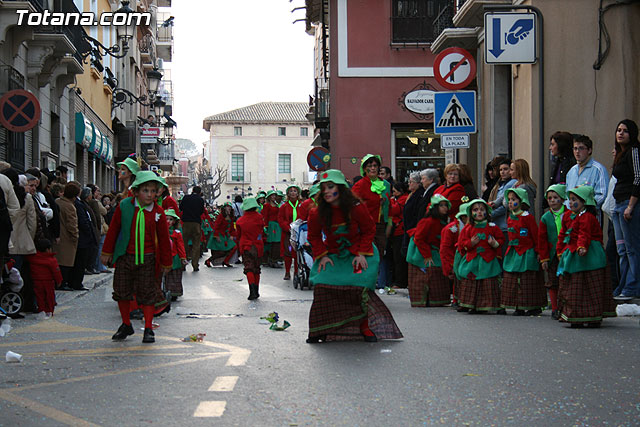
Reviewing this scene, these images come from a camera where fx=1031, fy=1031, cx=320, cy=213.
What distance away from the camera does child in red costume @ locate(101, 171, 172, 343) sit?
9336 millimetres

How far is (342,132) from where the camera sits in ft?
102

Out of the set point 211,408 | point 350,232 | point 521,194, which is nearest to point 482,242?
point 521,194

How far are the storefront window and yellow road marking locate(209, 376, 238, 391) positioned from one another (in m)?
23.0

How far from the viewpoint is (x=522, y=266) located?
11.5 metres

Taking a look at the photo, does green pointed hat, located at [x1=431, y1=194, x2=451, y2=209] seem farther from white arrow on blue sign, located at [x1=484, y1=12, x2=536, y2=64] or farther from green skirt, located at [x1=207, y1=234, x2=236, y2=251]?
green skirt, located at [x1=207, y1=234, x2=236, y2=251]

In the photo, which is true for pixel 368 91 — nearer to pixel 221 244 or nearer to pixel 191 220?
pixel 221 244

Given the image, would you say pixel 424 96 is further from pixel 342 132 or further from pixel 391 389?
pixel 391 389

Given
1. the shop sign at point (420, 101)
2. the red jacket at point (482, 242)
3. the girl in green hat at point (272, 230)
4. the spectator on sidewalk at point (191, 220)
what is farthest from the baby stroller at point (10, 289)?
the shop sign at point (420, 101)

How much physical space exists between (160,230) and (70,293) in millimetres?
6408

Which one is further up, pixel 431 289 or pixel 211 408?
pixel 431 289

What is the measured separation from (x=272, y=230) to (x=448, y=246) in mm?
11553

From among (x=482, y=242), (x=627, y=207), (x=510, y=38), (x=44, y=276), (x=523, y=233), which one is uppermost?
(x=510, y=38)

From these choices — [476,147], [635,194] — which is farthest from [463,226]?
[476,147]

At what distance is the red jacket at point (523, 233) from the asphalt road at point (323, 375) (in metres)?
0.90
